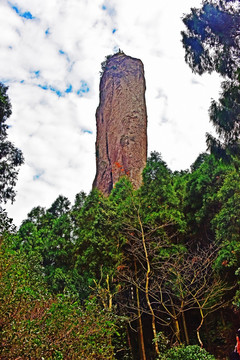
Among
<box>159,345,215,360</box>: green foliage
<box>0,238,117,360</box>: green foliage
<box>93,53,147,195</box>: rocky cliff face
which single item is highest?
<box>93,53,147,195</box>: rocky cliff face

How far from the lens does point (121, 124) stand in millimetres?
21172

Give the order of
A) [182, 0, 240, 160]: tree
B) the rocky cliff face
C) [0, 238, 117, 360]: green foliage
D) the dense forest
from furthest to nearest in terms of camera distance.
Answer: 1. the rocky cliff face
2. [182, 0, 240, 160]: tree
3. the dense forest
4. [0, 238, 117, 360]: green foliage

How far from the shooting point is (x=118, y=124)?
21.4m

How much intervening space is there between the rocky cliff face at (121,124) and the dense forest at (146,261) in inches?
154

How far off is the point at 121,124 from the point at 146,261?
41.9 ft

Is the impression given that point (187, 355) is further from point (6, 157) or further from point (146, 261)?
point (6, 157)

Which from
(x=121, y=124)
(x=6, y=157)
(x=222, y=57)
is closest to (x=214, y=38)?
(x=222, y=57)

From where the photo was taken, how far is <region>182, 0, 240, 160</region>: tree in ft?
22.4

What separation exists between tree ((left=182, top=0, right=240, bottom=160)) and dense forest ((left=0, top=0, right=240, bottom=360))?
0.02 meters

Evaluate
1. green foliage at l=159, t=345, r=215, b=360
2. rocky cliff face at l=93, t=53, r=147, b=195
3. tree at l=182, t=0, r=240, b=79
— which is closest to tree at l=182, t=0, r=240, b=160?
tree at l=182, t=0, r=240, b=79

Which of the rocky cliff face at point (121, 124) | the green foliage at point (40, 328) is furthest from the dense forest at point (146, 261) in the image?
the rocky cliff face at point (121, 124)

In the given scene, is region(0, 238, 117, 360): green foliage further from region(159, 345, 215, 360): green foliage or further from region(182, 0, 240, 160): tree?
region(182, 0, 240, 160): tree

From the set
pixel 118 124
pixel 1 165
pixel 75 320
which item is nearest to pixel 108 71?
pixel 118 124

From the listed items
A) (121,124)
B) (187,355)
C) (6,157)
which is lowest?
(187,355)
